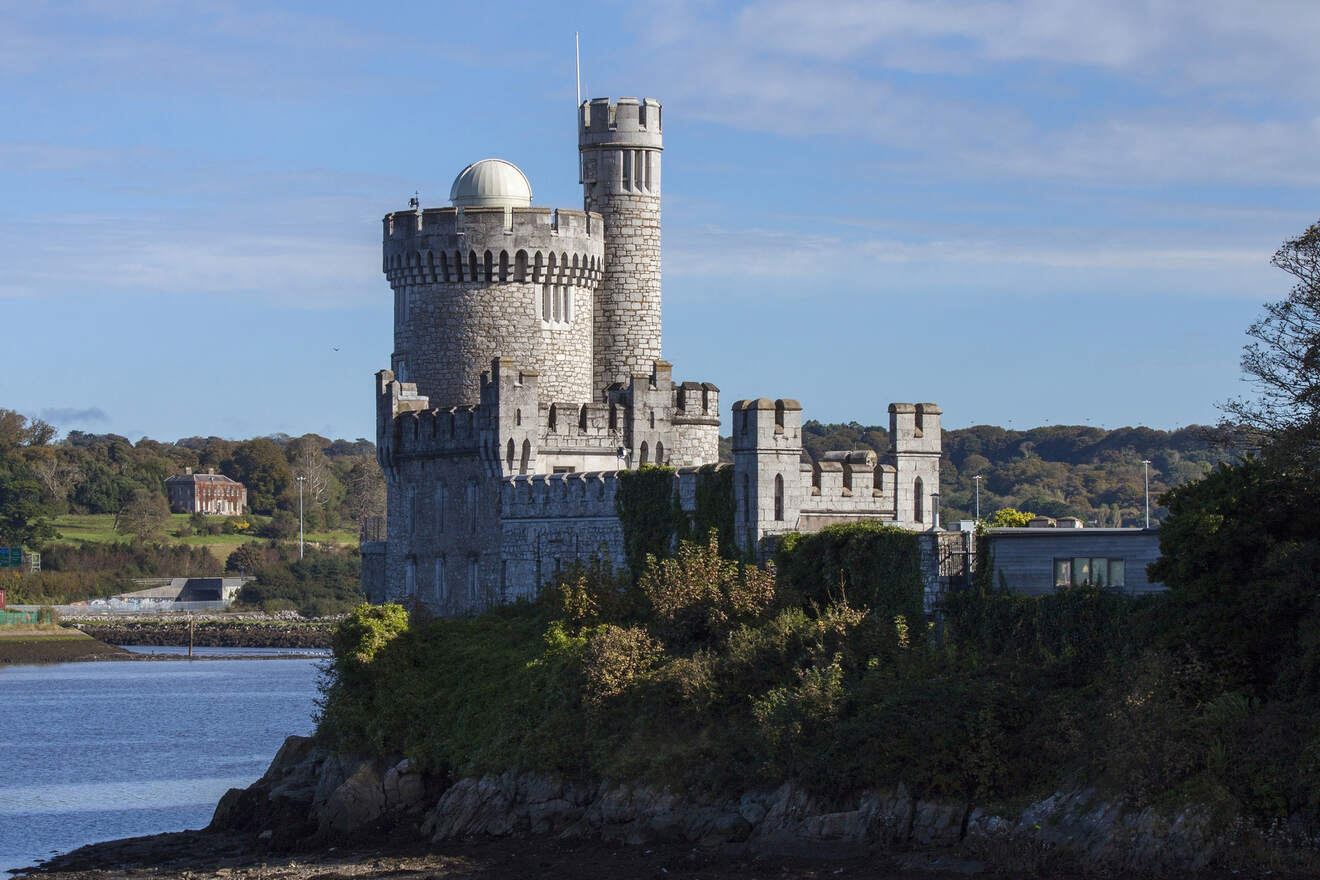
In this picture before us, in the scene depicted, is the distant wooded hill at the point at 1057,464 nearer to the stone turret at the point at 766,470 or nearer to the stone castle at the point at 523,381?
the stone castle at the point at 523,381

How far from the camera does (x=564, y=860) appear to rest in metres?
38.0

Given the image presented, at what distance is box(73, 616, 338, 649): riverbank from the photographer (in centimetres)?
14812

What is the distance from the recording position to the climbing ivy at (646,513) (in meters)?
48.2

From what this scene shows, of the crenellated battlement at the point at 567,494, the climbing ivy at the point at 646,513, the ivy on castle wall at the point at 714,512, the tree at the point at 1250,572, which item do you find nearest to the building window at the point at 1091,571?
the tree at the point at 1250,572

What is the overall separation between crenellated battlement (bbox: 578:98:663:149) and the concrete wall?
2105 centimetres

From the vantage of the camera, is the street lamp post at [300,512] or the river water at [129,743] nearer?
the river water at [129,743]

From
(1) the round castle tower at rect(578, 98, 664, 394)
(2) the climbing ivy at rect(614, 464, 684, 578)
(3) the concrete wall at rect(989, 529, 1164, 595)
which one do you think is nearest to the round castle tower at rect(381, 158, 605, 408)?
(1) the round castle tower at rect(578, 98, 664, 394)

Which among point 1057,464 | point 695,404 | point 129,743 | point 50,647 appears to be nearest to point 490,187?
point 695,404

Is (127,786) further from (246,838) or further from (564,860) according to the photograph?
(564,860)

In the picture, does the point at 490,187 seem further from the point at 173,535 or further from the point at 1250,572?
the point at 173,535

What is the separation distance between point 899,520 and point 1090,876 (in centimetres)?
1576

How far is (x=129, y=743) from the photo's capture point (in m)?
76.3

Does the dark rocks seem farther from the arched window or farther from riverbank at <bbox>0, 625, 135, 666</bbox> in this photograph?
riverbank at <bbox>0, 625, 135, 666</bbox>

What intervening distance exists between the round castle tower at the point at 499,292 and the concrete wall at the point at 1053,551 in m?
18.5
